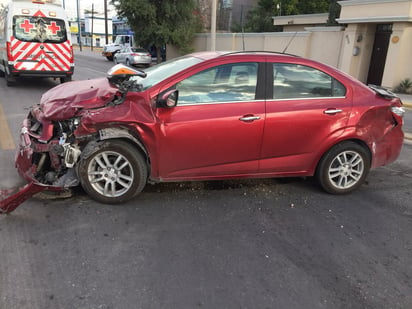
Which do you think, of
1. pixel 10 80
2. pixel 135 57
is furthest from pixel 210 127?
pixel 135 57

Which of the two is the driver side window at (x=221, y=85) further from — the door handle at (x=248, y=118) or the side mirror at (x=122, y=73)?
the side mirror at (x=122, y=73)

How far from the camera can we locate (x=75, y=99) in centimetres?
433

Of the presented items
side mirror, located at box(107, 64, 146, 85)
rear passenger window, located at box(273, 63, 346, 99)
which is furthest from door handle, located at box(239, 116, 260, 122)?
side mirror, located at box(107, 64, 146, 85)

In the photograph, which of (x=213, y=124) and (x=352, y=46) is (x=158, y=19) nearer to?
(x=352, y=46)

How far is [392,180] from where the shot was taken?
5312mm

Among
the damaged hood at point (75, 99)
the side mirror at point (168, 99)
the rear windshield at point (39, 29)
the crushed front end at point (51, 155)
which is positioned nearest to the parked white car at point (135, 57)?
the rear windshield at point (39, 29)

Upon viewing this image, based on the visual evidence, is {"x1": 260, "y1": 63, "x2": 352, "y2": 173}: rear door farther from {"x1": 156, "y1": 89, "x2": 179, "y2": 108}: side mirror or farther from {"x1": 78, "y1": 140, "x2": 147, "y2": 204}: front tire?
{"x1": 78, "y1": 140, "x2": 147, "y2": 204}: front tire

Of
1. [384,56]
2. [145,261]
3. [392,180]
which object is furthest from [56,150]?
[384,56]

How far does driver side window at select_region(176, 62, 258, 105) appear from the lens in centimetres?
407

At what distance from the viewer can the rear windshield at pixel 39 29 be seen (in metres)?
11.1

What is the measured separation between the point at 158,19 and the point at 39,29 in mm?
14715

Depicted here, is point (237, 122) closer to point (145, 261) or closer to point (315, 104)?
point (315, 104)

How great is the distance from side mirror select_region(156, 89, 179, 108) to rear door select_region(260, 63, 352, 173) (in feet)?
3.40

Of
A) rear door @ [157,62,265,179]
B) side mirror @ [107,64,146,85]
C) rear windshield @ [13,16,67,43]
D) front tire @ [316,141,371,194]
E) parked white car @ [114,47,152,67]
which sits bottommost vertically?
parked white car @ [114,47,152,67]
